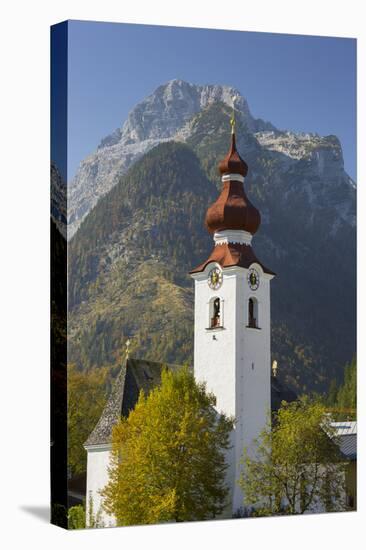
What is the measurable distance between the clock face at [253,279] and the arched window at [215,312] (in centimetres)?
112

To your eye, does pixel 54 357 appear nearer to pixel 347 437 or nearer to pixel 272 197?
pixel 347 437

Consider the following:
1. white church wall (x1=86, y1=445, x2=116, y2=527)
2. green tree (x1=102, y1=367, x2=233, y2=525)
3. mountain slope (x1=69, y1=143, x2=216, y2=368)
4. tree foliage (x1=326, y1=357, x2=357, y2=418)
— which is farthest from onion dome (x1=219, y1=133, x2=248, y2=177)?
white church wall (x1=86, y1=445, x2=116, y2=527)

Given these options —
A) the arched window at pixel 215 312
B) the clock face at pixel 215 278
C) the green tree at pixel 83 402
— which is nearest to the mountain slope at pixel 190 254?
the green tree at pixel 83 402

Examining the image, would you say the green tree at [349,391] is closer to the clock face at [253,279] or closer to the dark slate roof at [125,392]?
the clock face at [253,279]

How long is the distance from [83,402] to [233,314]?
754 cm

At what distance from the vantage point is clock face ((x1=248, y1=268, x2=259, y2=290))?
42.0 metres

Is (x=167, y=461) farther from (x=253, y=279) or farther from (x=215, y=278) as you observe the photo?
(x=253, y=279)

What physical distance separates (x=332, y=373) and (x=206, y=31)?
16980mm

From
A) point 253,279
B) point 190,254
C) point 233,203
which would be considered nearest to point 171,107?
point 233,203

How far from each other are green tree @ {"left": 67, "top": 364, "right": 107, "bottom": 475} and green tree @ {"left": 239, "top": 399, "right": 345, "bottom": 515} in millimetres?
5089

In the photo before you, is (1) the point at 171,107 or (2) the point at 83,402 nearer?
(1) the point at 171,107

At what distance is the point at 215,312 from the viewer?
42.1m

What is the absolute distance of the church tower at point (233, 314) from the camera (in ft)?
135

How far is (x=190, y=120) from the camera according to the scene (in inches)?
1793
